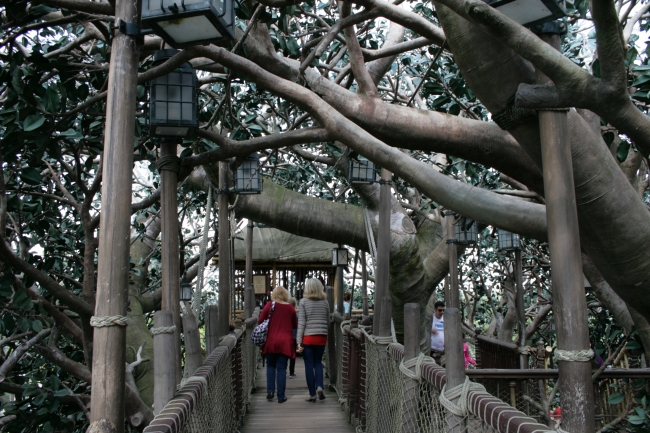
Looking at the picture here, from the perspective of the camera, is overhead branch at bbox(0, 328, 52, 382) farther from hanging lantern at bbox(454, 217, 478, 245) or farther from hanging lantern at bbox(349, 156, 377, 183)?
hanging lantern at bbox(454, 217, 478, 245)

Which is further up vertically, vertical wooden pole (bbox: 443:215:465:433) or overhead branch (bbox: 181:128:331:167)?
overhead branch (bbox: 181:128:331:167)

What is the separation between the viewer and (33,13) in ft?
11.8

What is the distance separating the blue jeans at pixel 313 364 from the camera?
6684 millimetres

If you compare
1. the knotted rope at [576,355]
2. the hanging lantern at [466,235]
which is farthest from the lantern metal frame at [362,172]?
the knotted rope at [576,355]

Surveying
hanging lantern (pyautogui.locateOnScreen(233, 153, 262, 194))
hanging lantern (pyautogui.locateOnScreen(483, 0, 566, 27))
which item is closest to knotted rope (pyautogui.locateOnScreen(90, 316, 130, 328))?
hanging lantern (pyautogui.locateOnScreen(483, 0, 566, 27))

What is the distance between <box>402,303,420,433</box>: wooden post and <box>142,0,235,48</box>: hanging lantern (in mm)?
1627

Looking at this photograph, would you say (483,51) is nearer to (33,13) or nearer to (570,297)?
(570,297)

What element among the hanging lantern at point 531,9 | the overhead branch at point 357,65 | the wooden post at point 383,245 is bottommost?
the wooden post at point 383,245

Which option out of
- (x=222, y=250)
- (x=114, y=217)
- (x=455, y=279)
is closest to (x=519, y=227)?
(x=114, y=217)

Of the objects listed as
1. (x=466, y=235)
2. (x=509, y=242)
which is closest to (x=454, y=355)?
(x=466, y=235)

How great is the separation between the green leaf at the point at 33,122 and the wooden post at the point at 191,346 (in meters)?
1.21

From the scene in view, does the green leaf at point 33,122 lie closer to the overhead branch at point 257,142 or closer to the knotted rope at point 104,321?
the overhead branch at point 257,142

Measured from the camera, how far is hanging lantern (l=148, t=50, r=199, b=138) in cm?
332

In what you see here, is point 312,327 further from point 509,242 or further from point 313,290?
point 509,242
